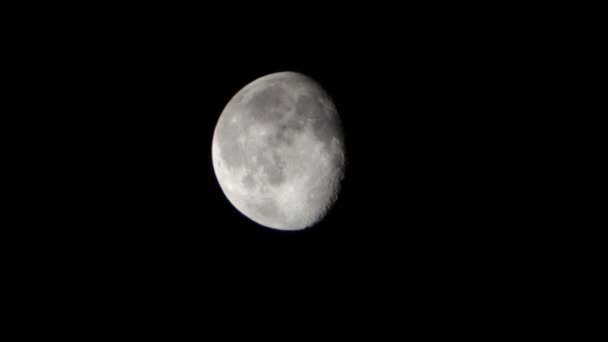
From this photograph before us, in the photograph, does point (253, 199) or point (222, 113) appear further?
point (222, 113)

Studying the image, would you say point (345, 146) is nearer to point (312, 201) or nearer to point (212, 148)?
point (312, 201)

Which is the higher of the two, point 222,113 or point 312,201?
point 222,113

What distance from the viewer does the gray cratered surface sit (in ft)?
10.3

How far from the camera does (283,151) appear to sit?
311 centimetres

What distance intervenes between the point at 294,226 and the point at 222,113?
1.28 meters

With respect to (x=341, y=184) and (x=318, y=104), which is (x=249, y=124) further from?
(x=341, y=184)

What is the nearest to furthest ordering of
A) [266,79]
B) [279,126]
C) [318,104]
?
1. [279,126]
2. [318,104]
3. [266,79]

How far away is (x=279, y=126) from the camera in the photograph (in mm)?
3137

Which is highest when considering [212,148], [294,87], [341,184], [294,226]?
[294,87]

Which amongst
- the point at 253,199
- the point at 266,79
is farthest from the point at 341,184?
the point at 266,79

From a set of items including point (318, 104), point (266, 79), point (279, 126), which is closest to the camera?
point (279, 126)

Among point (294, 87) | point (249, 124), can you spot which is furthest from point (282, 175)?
point (294, 87)

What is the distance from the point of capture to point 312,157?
3.16 m

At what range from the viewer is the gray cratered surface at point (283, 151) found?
10.3ft
